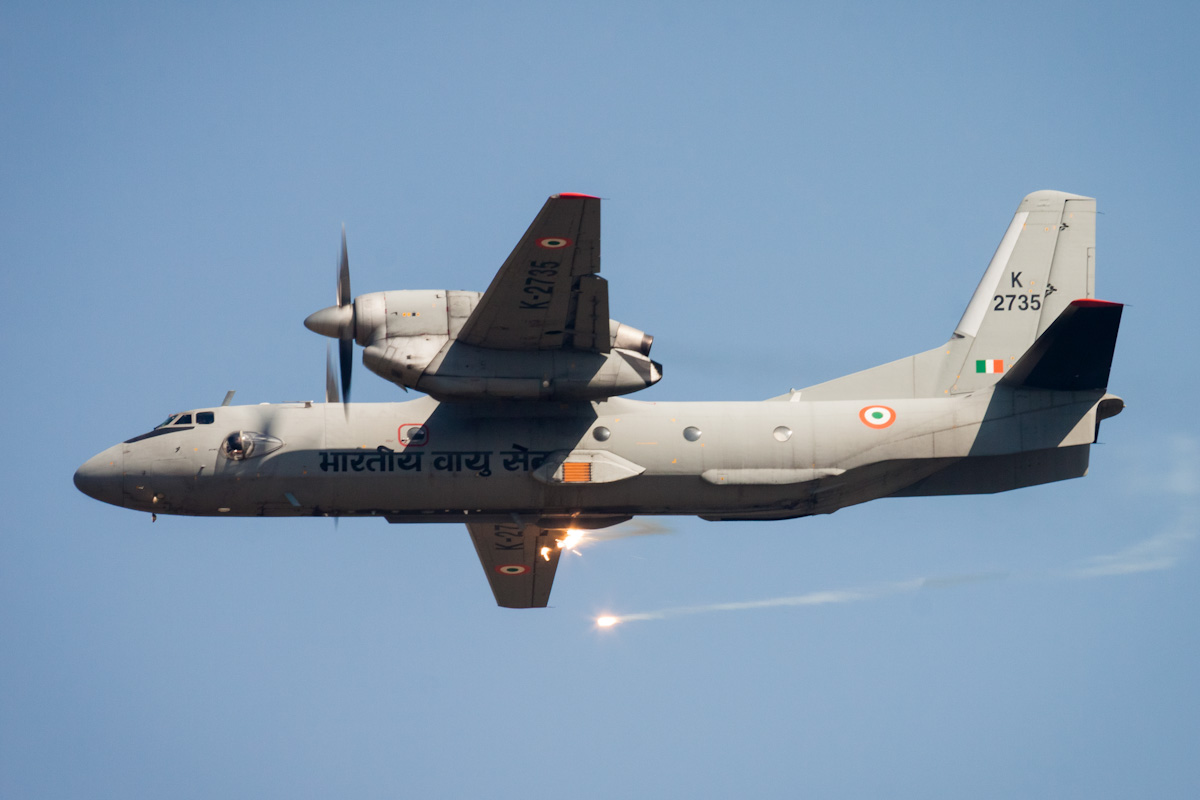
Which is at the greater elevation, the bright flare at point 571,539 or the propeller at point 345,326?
the propeller at point 345,326

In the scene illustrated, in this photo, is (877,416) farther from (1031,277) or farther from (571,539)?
(571,539)

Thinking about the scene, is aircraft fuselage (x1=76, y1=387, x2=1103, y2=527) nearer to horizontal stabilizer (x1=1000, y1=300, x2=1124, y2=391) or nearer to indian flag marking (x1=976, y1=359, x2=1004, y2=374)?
horizontal stabilizer (x1=1000, y1=300, x2=1124, y2=391)

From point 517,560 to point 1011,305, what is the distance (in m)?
11.9

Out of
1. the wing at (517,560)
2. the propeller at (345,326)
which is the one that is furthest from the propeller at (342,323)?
the wing at (517,560)

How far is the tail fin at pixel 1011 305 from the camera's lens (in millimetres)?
26438

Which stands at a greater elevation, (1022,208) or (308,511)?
(1022,208)

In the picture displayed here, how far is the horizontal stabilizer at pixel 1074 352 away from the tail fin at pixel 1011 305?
1.86 meters

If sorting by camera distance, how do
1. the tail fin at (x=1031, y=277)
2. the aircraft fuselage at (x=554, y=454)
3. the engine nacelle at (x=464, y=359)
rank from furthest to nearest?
the tail fin at (x=1031, y=277) < the aircraft fuselage at (x=554, y=454) < the engine nacelle at (x=464, y=359)

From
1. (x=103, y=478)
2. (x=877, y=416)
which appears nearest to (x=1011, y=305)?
(x=877, y=416)

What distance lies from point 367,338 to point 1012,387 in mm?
12183

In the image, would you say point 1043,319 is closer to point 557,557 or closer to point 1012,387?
point 1012,387

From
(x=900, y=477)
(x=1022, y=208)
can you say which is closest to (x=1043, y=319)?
(x=1022, y=208)

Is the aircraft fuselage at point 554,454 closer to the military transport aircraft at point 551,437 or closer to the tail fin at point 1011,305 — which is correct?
the military transport aircraft at point 551,437

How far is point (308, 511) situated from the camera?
81.0ft
